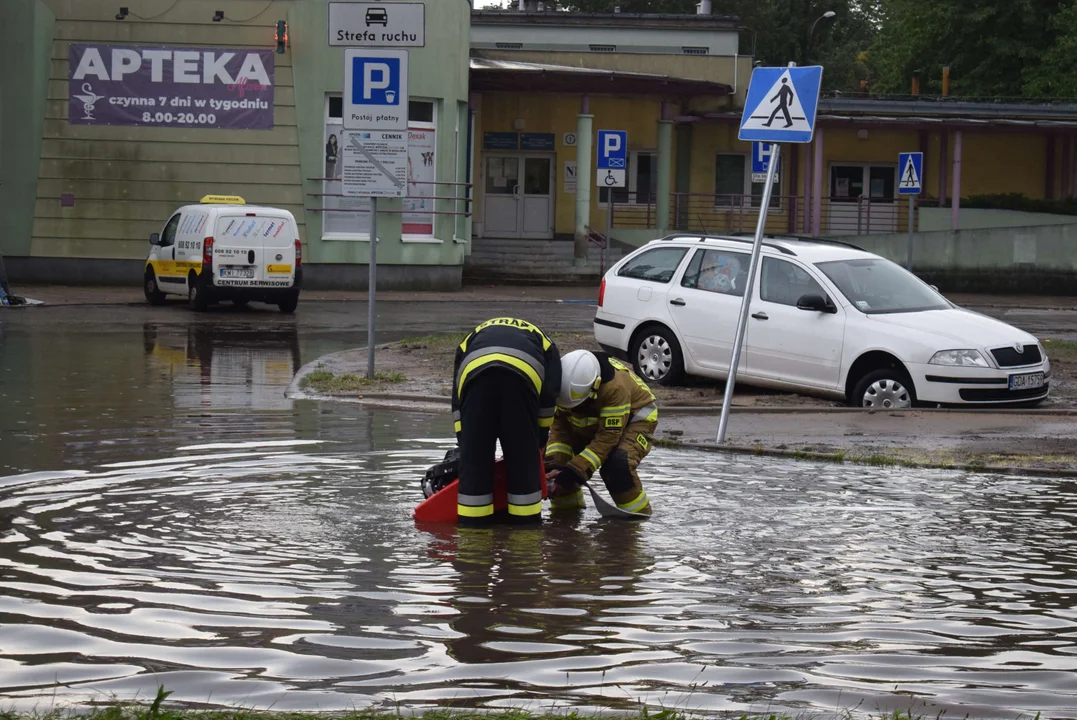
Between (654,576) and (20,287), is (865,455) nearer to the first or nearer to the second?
(654,576)

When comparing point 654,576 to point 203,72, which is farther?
point 203,72

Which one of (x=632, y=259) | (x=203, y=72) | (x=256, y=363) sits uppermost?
(x=203, y=72)

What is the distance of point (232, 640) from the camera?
5.77 meters

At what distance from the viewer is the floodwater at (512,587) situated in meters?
5.20

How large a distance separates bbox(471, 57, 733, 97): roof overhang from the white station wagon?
21.4 m

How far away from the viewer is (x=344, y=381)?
1540cm

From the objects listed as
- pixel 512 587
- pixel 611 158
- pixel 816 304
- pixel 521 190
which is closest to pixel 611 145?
pixel 611 158

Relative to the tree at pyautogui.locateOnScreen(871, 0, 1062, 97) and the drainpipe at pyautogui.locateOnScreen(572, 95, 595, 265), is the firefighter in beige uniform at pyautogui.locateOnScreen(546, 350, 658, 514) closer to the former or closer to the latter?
the drainpipe at pyautogui.locateOnScreen(572, 95, 595, 265)

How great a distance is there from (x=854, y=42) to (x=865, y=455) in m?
82.5

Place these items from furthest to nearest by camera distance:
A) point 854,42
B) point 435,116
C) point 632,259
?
1. point 854,42
2. point 435,116
3. point 632,259

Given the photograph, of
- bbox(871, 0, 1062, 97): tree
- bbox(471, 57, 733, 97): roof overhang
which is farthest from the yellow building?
bbox(871, 0, 1062, 97): tree

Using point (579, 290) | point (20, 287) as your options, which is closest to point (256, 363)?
point (20, 287)

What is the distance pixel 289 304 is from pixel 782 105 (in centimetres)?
1507

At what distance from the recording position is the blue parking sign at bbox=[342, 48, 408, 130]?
50.0ft
